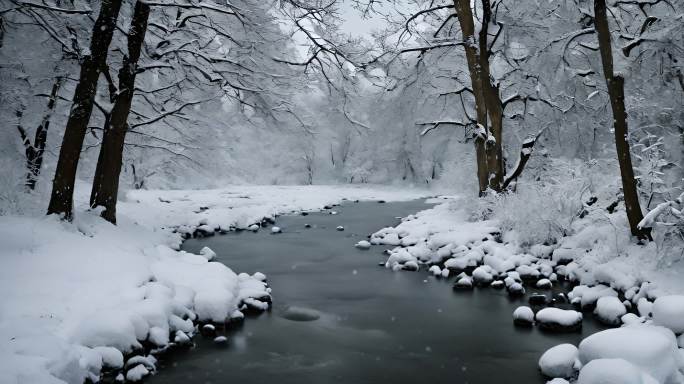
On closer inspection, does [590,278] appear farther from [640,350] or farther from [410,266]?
[640,350]

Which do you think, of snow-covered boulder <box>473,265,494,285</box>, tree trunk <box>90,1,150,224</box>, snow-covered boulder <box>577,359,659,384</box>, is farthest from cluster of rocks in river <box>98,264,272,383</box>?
tree trunk <box>90,1,150,224</box>

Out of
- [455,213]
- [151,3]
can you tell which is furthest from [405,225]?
[151,3]

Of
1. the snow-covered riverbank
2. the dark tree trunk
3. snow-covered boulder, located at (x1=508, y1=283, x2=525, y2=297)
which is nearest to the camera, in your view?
the snow-covered riverbank

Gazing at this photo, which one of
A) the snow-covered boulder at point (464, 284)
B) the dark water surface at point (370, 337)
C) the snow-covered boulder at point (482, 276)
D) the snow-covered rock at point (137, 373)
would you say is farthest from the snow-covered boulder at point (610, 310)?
the snow-covered rock at point (137, 373)

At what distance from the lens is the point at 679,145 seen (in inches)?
484

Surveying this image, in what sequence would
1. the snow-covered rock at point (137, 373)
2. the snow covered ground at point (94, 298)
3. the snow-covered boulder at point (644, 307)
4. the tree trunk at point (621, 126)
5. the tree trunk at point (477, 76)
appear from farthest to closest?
1. the tree trunk at point (477, 76)
2. the tree trunk at point (621, 126)
3. the snow-covered boulder at point (644, 307)
4. the snow-covered rock at point (137, 373)
5. the snow covered ground at point (94, 298)

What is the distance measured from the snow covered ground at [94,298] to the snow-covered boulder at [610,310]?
5.29 metres

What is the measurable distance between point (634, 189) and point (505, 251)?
2.89 meters

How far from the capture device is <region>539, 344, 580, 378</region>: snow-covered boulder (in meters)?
5.51

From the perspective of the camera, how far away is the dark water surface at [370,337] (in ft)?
19.1

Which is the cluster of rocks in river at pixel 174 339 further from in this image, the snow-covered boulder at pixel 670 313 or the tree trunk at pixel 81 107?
the snow-covered boulder at pixel 670 313

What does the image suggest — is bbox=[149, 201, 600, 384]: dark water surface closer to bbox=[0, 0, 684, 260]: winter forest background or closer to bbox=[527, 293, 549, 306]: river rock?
bbox=[527, 293, 549, 306]: river rock

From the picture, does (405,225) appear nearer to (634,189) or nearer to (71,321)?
(634,189)

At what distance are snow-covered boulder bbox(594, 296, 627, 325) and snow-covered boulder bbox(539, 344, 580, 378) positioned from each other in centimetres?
185
